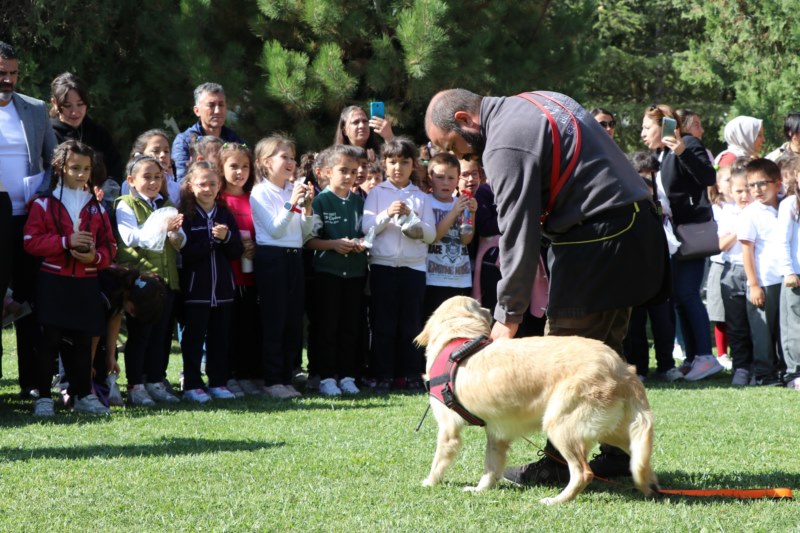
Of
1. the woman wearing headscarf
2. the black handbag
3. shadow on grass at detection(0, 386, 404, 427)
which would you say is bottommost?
shadow on grass at detection(0, 386, 404, 427)

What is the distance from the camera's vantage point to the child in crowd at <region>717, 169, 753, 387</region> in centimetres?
1053

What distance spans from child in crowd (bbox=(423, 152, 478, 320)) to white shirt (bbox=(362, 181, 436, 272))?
0.51ft

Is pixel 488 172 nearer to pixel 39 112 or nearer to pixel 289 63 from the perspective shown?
pixel 39 112

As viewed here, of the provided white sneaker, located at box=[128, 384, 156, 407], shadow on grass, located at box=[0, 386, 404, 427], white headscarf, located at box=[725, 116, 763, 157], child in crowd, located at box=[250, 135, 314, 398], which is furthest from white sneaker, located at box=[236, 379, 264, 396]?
white headscarf, located at box=[725, 116, 763, 157]

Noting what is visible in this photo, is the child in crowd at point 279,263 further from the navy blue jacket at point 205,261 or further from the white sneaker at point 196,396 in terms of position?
the white sneaker at point 196,396

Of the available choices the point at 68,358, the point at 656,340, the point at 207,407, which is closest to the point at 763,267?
the point at 656,340

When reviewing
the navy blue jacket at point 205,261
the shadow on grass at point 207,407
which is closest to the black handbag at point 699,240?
the shadow on grass at point 207,407

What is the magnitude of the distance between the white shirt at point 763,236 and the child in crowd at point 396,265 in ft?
10.5

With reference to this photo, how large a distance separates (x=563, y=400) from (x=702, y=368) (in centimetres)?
621

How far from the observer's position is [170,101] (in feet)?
48.3

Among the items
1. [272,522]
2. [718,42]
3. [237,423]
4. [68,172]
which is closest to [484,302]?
[237,423]

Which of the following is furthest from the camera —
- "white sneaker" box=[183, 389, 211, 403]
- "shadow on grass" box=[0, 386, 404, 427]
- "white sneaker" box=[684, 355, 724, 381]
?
"white sneaker" box=[684, 355, 724, 381]

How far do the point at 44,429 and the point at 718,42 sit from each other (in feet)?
59.8

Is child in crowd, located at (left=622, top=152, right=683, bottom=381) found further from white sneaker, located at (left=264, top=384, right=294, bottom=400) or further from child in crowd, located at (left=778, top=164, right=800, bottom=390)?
white sneaker, located at (left=264, top=384, right=294, bottom=400)
